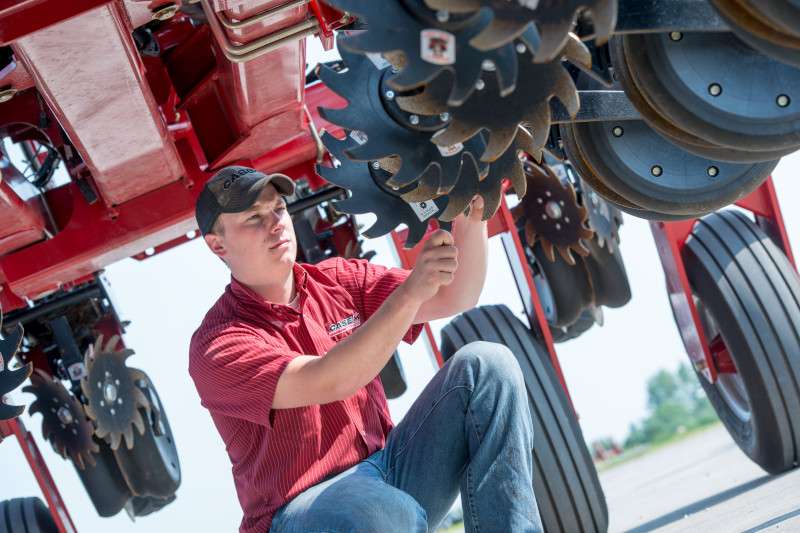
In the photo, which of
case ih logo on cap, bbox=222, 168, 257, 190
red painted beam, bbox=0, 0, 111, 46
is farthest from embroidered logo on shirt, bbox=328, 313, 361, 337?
red painted beam, bbox=0, 0, 111, 46

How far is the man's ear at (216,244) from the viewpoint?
2830mm

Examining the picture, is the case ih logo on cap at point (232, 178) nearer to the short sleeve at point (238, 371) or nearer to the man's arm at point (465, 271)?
the short sleeve at point (238, 371)

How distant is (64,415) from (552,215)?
181 centimetres

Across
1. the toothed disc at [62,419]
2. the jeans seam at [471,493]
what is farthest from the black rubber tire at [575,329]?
the jeans seam at [471,493]

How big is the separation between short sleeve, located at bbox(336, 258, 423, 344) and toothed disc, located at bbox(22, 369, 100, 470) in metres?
1.88

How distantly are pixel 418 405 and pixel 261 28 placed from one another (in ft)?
2.65

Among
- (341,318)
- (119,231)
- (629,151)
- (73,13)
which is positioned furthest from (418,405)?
(119,231)

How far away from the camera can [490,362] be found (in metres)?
2.59

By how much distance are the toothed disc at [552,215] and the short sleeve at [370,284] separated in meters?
1.40

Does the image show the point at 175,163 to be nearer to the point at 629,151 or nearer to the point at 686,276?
the point at 629,151

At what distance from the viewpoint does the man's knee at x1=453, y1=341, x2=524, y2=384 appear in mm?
2580

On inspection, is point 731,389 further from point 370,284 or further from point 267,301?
point 267,301

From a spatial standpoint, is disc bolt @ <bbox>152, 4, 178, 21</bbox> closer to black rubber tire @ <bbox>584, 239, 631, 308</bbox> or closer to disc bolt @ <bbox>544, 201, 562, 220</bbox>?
disc bolt @ <bbox>544, 201, 562, 220</bbox>

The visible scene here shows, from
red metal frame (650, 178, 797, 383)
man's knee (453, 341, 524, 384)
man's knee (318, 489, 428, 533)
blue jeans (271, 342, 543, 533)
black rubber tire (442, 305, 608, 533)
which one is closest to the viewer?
man's knee (318, 489, 428, 533)
